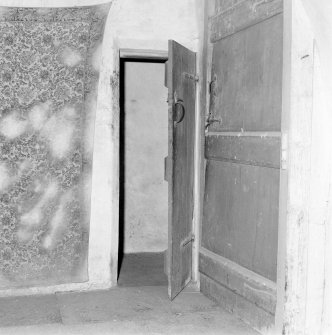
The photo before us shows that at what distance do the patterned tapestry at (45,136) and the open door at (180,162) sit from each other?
68cm

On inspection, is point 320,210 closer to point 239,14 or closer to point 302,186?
point 302,186

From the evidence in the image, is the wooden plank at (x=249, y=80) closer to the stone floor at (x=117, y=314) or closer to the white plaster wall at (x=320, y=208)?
the white plaster wall at (x=320, y=208)

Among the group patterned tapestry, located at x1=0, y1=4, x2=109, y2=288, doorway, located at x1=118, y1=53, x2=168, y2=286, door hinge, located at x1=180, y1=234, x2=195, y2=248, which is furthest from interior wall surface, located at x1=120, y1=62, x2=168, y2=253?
patterned tapestry, located at x1=0, y1=4, x2=109, y2=288

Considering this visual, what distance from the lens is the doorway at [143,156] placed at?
5801 millimetres

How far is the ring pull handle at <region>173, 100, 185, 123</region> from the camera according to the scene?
3.73m

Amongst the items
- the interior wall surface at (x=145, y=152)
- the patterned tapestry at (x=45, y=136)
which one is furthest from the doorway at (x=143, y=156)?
the patterned tapestry at (x=45, y=136)

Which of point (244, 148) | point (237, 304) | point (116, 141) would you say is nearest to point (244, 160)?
point (244, 148)

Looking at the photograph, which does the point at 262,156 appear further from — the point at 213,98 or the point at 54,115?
the point at 54,115

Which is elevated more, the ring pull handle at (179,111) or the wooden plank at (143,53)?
the wooden plank at (143,53)

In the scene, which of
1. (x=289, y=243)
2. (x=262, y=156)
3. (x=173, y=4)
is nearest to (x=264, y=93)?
(x=262, y=156)

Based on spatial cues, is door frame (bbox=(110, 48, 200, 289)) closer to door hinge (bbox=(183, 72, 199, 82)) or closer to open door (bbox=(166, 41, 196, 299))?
open door (bbox=(166, 41, 196, 299))

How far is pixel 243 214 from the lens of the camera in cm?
346

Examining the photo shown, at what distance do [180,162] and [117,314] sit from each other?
3.84 feet

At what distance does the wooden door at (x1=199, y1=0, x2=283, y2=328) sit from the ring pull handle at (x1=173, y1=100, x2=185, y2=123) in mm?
241
